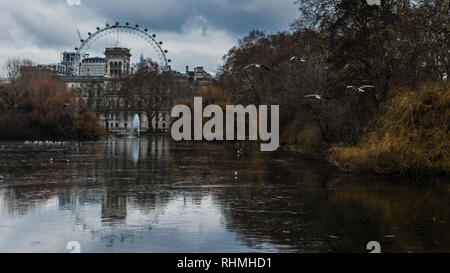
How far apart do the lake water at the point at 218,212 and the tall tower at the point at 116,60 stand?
474 ft

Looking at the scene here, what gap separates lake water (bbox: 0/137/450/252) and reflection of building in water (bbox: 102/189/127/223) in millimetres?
35

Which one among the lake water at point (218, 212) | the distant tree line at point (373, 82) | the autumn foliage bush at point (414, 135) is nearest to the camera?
the lake water at point (218, 212)

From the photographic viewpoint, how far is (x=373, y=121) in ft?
98.7

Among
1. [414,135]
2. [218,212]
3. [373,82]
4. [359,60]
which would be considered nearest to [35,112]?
[359,60]

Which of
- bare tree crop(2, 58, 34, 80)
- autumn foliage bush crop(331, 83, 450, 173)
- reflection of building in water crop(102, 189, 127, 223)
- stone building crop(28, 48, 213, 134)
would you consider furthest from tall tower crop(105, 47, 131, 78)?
reflection of building in water crop(102, 189, 127, 223)

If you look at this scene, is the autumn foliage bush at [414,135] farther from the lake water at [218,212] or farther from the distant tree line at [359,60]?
the distant tree line at [359,60]

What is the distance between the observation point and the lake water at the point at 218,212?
1265cm

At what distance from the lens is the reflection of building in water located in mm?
15711

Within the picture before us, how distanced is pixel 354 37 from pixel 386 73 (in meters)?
3.27

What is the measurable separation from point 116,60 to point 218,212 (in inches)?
6355

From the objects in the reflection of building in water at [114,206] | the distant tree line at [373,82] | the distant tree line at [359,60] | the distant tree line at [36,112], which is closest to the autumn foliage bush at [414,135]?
the distant tree line at [373,82]

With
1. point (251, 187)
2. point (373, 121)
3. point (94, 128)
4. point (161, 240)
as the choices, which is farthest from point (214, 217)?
point (94, 128)

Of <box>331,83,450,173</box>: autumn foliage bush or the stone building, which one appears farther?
the stone building

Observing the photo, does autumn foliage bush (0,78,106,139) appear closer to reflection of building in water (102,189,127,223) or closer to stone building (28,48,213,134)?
stone building (28,48,213,134)
